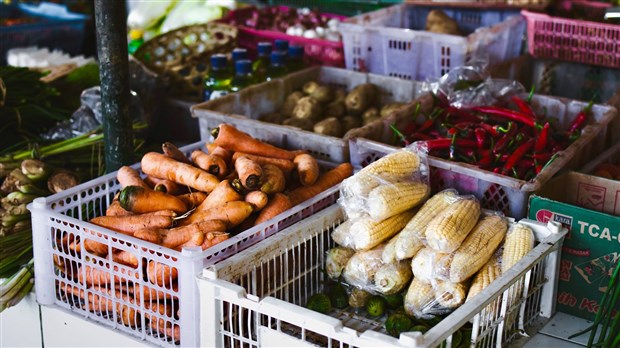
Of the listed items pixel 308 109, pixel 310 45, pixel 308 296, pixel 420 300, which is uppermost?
pixel 310 45

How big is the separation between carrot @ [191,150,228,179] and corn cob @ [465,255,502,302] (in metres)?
0.96

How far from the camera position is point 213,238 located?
2553 mm

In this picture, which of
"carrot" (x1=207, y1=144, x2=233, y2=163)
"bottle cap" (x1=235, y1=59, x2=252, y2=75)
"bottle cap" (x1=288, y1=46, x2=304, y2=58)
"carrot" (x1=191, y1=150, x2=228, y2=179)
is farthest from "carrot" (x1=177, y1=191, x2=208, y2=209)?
"bottle cap" (x1=288, y1=46, x2=304, y2=58)

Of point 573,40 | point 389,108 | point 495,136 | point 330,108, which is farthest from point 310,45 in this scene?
point 495,136

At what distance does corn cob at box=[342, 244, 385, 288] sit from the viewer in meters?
2.61

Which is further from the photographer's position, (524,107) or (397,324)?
(524,107)

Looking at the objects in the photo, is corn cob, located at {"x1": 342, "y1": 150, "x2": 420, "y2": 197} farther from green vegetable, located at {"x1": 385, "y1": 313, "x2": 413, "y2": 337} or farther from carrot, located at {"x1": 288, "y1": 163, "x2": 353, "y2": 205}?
green vegetable, located at {"x1": 385, "y1": 313, "x2": 413, "y2": 337}

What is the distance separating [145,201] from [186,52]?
204 centimetres

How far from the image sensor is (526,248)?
2537mm

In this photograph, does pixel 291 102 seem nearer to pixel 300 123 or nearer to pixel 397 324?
pixel 300 123

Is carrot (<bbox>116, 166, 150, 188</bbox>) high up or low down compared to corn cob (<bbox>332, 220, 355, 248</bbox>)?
up

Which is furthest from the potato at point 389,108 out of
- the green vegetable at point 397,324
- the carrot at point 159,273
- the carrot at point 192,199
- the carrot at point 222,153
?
the carrot at point 159,273

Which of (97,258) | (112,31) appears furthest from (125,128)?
(97,258)

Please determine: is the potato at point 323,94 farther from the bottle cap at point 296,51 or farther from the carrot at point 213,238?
the carrot at point 213,238
